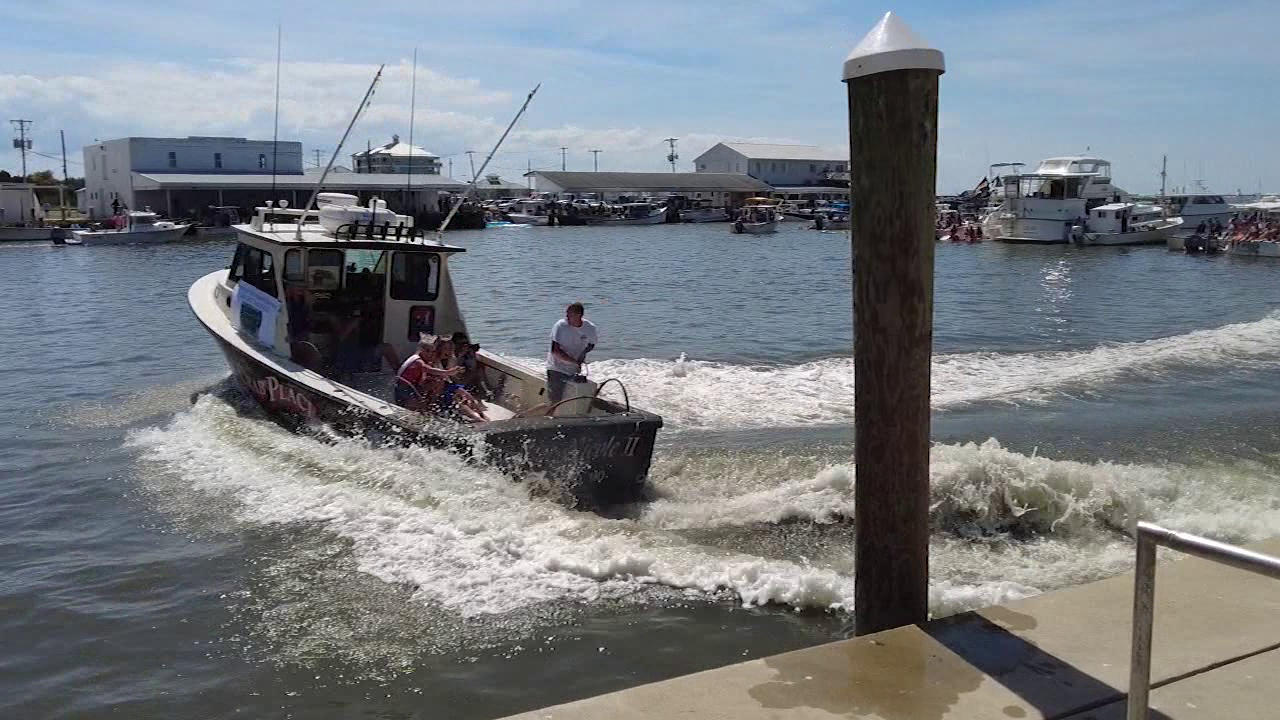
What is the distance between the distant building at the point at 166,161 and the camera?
241 ft

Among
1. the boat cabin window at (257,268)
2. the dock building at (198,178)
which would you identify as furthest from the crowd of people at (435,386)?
the dock building at (198,178)

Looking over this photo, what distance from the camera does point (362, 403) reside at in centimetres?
1048

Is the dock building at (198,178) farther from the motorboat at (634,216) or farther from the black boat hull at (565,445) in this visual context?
the black boat hull at (565,445)

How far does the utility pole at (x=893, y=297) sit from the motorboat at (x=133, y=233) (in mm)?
61273

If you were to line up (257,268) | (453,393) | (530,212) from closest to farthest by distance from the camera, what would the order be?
(453,393), (257,268), (530,212)

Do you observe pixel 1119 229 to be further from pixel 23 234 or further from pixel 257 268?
pixel 23 234

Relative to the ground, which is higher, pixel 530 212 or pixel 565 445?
pixel 530 212

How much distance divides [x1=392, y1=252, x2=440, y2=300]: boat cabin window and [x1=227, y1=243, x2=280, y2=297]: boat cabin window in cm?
143

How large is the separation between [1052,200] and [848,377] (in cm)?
4718

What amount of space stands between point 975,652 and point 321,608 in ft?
15.0

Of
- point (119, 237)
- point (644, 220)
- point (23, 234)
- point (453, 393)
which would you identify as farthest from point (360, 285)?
point (644, 220)

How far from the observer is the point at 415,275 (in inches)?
524

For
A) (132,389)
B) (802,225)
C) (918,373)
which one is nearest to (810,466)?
(918,373)

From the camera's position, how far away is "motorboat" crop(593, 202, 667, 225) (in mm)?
89750
